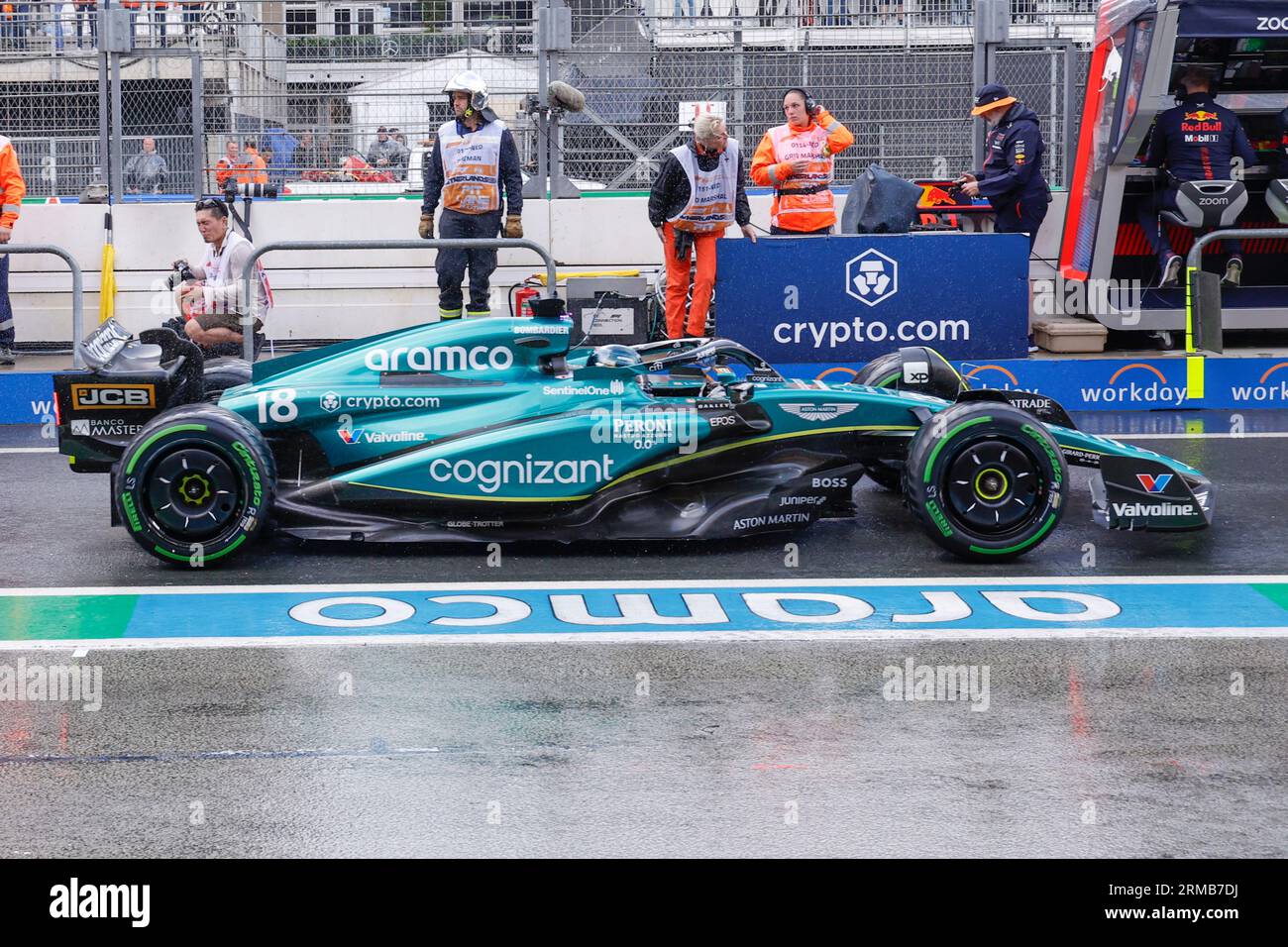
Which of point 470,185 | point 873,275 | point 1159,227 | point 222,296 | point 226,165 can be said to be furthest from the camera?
point 226,165

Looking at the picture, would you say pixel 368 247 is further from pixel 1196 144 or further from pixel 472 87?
pixel 1196 144

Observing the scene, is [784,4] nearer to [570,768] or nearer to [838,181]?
[838,181]

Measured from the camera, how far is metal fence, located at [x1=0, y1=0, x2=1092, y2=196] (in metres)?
14.1

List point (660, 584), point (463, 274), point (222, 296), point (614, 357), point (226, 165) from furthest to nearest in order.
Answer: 1. point (226, 165)
2. point (463, 274)
3. point (222, 296)
4. point (614, 357)
5. point (660, 584)

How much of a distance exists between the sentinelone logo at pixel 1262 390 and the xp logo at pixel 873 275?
2582 millimetres

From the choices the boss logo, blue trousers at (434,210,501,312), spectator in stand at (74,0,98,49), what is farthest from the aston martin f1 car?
spectator in stand at (74,0,98,49)

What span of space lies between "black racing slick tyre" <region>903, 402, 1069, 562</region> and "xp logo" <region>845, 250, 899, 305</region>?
180 inches

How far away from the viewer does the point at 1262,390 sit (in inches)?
473

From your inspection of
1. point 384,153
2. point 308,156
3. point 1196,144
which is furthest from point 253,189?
point 1196,144

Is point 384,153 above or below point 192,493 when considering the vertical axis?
above

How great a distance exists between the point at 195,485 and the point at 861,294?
5885mm

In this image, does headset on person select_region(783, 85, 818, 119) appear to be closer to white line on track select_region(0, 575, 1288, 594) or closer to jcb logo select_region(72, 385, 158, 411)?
white line on track select_region(0, 575, 1288, 594)

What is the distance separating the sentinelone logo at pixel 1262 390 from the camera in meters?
12.0
